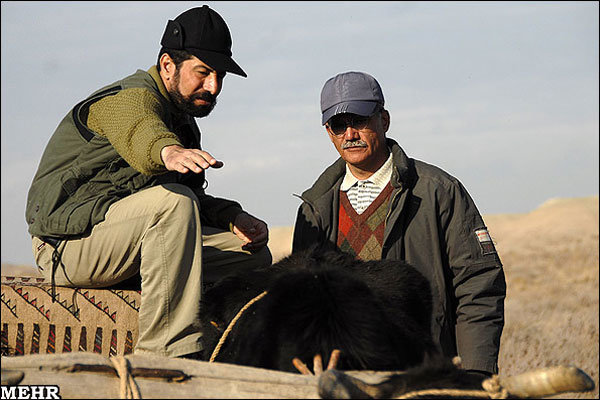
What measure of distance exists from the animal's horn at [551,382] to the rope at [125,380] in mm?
963

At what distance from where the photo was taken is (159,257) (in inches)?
136

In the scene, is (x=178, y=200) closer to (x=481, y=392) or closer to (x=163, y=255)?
(x=163, y=255)

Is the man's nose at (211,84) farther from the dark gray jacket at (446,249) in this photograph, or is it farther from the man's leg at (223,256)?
the dark gray jacket at (446,249)

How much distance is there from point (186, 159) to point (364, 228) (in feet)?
4.86

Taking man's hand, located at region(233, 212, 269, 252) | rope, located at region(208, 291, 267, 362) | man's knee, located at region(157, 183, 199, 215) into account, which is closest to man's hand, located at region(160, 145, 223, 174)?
man's knee, located at region(157, 183, 199, 215)

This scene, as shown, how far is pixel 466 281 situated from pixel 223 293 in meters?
1.47

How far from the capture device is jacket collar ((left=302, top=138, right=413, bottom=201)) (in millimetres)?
4199

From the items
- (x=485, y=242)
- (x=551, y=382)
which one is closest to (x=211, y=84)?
(x=485, y=242)

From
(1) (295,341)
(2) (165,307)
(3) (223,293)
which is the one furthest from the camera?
(2) (165,307)

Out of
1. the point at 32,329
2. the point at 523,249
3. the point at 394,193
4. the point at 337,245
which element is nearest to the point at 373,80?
the point at 394,193

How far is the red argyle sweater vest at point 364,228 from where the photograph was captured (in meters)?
4.18

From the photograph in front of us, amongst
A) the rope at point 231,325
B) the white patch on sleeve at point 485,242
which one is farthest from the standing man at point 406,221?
the rope at point 231,325

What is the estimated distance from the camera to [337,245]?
171 inches

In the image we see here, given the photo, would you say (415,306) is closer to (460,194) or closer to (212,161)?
(212,161)
